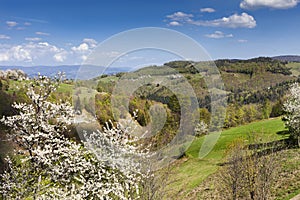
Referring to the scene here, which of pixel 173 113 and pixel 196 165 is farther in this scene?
pixel 173 113

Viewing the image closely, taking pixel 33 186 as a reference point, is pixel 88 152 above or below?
above

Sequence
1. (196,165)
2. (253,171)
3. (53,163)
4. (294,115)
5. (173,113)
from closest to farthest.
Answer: (53,163)
(253,171)
(294,115)
(196,165)
(173,113)

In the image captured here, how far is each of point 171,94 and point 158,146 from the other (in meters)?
39.0

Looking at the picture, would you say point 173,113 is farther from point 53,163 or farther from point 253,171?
point 53,163

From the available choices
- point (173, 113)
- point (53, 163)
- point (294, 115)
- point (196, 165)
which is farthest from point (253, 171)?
point (173, 113)

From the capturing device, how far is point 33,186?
9.88m

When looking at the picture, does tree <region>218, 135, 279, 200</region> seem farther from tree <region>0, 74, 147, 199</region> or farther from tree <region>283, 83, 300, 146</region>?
tree <region>283, 83, 300, 146</region>

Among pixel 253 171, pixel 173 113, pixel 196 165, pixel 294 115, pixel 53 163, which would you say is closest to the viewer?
pixel 53 163

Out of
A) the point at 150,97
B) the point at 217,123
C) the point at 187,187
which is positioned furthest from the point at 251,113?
the point at 187,187

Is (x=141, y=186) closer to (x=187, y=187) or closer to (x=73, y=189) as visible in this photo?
(x=73, y=189)

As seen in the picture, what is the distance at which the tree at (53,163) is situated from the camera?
385 inches

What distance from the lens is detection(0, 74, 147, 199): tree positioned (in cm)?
979

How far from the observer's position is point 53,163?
1048 centimetres

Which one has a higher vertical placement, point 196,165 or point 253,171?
point 253,171
